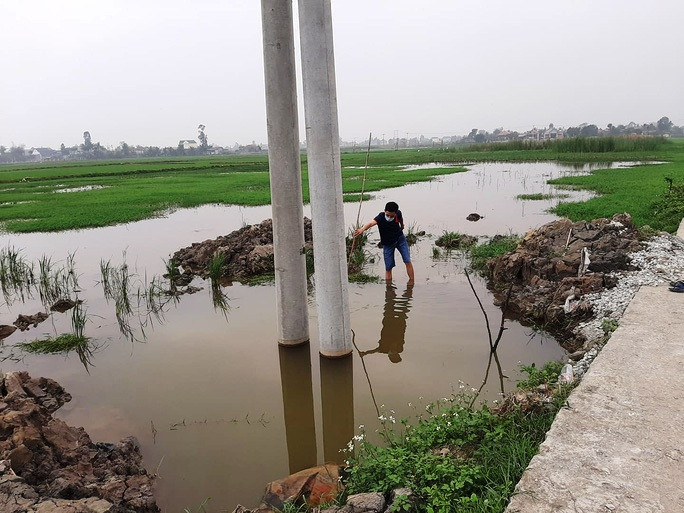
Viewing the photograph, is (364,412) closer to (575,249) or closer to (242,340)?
(242,340)

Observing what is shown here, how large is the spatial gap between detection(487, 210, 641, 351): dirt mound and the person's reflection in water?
1485mm

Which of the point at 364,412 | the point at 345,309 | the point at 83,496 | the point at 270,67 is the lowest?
the point at 364,412

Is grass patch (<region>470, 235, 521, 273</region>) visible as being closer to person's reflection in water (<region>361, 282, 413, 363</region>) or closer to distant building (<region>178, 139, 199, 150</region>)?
person's reflection in water (<region>361, 282, 413, 363</region>)

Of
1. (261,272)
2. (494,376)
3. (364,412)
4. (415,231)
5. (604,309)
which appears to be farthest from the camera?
(415,231)

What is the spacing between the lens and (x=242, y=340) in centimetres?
633

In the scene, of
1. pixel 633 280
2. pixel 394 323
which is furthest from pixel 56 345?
pixel 633 280

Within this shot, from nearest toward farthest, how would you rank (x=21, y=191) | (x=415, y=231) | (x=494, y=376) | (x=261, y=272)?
(x=494, y=376) → (x=261, y=272) → (x=415, y=231) → (x=21, y=191)

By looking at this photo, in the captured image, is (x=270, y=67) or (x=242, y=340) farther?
(x=242, y=340)

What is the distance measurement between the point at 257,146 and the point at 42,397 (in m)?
172

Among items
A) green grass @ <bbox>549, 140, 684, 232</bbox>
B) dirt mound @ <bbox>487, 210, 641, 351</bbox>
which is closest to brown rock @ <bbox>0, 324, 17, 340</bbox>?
dirt mound @ <bbox>487, 210, 641, 351</bbox>

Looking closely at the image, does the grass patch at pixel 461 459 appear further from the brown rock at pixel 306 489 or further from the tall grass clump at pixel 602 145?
the tall grass clump at pixel 602 145

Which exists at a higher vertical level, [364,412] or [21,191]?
[21,191]

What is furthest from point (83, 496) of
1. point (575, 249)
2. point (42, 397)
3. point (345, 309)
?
point (575, 249)

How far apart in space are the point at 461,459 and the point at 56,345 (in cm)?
552
